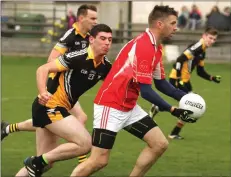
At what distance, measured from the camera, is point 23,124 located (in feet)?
35.6

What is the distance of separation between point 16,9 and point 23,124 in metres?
26.7

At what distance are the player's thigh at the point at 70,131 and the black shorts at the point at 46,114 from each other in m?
0.06

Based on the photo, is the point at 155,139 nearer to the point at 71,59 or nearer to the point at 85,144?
the point at 85,144

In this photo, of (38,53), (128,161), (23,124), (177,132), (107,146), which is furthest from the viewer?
(38,53)

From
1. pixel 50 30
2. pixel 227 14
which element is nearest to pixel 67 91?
pixel 50 30

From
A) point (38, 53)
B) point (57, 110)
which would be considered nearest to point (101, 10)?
point (38, 53)

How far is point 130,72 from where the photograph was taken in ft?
27.9

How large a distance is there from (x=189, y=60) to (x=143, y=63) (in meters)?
6.93

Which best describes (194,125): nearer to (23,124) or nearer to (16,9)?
(23,124)

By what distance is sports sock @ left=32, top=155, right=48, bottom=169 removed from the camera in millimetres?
9086

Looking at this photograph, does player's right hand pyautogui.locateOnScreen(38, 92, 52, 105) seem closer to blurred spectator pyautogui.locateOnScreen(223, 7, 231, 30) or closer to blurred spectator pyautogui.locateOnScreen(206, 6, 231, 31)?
blurred spectator pyautogui.locateOnScreen(206, 6, 231, 31)

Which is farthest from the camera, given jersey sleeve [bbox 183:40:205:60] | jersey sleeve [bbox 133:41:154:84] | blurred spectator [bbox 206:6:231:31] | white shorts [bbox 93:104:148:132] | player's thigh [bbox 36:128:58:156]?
blurred spectator [bbox 206:6:231:31]

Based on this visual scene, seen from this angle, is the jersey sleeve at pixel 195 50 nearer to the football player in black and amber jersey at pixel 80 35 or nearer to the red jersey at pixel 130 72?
the football player in black and amber jersey at pixel 80 35

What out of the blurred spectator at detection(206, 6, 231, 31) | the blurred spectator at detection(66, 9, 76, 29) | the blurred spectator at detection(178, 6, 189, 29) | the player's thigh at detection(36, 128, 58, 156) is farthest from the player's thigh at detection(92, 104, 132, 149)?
the blurred spectator at detection(178, 6, 189, 29)
